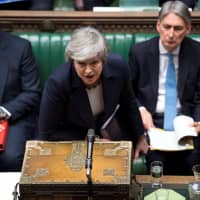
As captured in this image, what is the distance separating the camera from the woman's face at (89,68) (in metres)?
2.75

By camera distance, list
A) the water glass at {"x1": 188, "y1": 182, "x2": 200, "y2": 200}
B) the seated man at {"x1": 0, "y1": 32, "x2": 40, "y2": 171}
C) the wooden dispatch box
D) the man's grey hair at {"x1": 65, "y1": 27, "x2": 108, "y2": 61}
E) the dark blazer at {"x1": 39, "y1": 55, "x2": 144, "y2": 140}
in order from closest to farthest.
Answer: the wooden dispatch box
the water glass at {"x1": 188, "y1": 182, "x2": 200, "y2": 200}
the man's grey hair at {"x1": 65, "y1": 27, "x2": 108, "y2": 61}
the dark blazer at {"x1": 39, "y1": 55, "x2": 144, "y2": 140}
the seated man at {"x1": 0, "y1": 32, "x2": 40, "y2": 171}

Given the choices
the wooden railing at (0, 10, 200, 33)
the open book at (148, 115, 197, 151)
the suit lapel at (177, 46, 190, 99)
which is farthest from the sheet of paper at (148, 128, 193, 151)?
the wooden railing at (0, 10, 200, 33)

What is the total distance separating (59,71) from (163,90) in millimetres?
809

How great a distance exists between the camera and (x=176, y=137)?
10.4 feet

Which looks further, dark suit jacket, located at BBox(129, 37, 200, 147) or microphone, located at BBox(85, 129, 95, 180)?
dark suit jacket, located at BBox(129, 37, 200, 147)

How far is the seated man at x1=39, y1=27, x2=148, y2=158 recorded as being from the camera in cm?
275

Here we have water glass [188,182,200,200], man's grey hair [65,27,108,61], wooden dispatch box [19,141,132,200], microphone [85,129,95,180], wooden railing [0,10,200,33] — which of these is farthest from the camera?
wooden railing [0,10,200,33]

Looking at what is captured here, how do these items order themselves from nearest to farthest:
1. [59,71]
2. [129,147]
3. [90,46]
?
[129,147] → [90,46] → [59,71]

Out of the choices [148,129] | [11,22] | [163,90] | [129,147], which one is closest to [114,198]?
[129,147]

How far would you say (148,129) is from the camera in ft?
10.9

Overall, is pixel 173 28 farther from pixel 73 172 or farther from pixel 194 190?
pixel 73 172

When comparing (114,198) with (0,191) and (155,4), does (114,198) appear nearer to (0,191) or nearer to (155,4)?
(0,191)

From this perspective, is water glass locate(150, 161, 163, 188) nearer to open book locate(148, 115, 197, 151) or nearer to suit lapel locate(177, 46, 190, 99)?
open book locate(148, 115, 197, 151)

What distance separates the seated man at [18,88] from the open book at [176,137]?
75 centimetres
